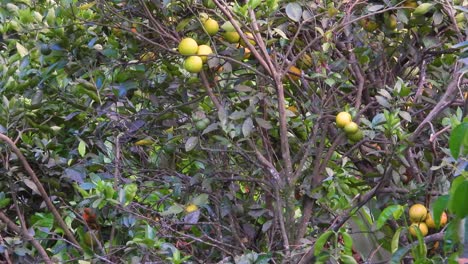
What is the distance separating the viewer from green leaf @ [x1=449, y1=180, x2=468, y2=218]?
886 millimetres

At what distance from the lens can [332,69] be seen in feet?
7.53

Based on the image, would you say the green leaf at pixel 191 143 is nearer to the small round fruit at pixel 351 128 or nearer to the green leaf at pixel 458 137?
the small round fruit at pixel 351 128

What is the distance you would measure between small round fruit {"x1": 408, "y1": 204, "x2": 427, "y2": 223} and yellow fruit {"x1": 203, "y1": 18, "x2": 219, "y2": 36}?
0.72m

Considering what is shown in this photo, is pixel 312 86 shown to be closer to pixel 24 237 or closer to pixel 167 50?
pixel 167 50

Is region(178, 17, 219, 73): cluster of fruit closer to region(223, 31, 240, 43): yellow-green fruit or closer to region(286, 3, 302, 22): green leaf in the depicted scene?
region(223, 31, 240, 43): yellow-green fruit

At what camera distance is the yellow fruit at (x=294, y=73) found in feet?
7.61

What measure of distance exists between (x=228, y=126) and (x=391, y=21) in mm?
615

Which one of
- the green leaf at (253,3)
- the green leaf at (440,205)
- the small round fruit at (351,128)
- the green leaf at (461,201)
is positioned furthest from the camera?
the small round fruit at (351,128)

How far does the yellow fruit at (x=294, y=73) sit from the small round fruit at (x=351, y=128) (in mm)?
306

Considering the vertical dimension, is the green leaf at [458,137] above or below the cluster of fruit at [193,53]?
above

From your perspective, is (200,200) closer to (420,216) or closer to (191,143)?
(191,143)

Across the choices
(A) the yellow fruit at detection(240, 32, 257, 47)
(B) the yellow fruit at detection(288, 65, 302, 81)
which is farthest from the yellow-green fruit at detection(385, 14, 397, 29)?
(A) the yellow fruit at detection(240, 32, 257, 47)

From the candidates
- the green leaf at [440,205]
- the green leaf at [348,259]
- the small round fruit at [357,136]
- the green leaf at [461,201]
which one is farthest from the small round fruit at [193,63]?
the green leaf at [461,201]

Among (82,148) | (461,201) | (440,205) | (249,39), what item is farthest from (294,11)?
(461,201)
